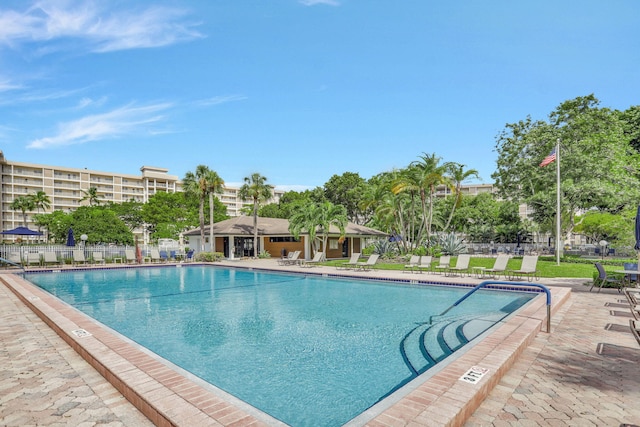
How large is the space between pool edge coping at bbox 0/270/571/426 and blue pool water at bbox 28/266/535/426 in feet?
3.64

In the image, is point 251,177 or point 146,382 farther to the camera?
point 251,177

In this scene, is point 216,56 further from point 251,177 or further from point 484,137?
point 484,137

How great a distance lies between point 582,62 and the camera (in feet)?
61.0

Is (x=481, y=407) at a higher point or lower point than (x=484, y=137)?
lower

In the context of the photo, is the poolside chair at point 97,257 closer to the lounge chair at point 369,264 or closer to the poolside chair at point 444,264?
the lounge chair at point 369,264

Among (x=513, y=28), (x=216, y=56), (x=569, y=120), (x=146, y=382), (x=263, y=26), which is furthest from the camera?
(x=569, y=120)

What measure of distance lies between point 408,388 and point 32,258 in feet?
90.9

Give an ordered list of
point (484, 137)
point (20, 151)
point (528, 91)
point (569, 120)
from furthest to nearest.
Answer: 1. point (20, 151)
2. point (484, 137)
3. point (569, 120)
4. point (528, 91)

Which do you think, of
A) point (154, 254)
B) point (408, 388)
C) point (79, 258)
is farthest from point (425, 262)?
point (79, 258)

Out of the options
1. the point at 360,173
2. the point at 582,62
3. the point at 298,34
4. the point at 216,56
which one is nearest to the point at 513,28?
the point at 582,62

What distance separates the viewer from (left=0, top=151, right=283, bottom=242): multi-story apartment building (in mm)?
76875

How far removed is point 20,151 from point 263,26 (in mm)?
79502

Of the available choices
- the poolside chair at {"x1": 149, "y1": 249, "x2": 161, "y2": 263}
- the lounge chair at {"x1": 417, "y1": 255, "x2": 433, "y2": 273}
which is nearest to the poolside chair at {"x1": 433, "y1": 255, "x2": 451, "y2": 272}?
the lounge chair at {"x1": 417, "y1": 255, "x2": 433, "y2": 273}

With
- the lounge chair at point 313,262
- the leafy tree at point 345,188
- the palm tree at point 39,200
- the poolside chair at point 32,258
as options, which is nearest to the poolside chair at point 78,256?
the poolside chair at point 32,258
